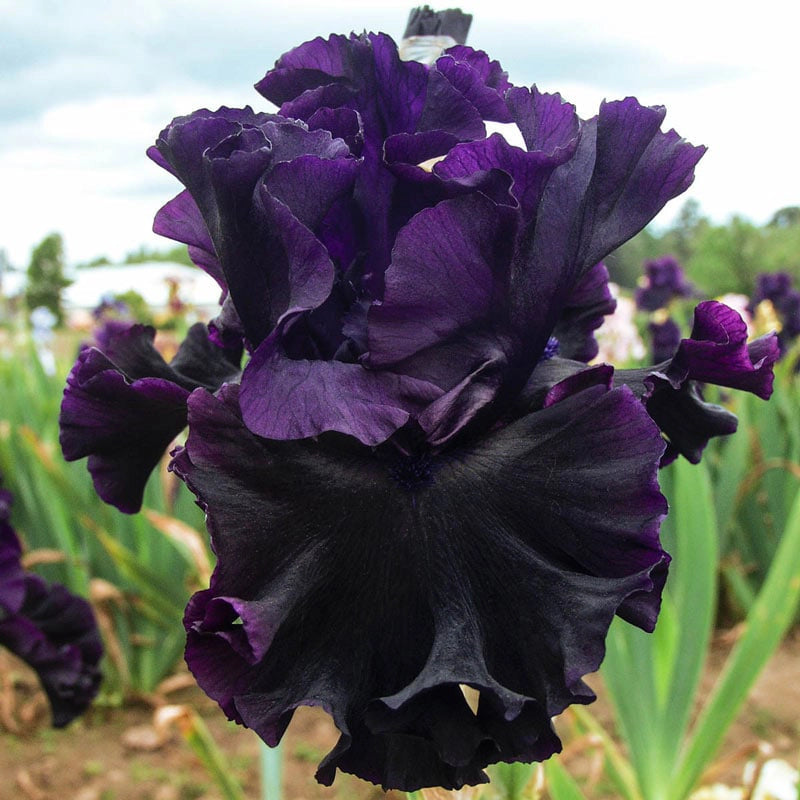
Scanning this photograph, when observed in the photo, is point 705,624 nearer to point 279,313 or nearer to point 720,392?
point 279,313

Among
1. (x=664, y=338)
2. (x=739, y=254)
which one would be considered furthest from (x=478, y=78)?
(x=739, y=254)

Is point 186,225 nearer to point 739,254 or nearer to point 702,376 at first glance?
point 702,376

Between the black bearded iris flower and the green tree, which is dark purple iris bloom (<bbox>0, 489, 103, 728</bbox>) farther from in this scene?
the green tree

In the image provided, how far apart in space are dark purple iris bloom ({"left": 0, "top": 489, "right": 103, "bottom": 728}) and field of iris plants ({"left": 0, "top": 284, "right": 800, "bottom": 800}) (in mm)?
227

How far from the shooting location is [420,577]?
468mm

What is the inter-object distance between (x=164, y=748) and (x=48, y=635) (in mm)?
1107

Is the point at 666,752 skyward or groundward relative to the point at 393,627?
groundward

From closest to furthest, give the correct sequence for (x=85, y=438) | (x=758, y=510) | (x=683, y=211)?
(x=85, y=438) < (x=758, y=510) < (x=683, y=211)

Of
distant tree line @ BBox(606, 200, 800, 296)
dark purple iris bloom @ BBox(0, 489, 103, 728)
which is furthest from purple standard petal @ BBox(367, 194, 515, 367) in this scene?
distant tree line @ BBox(606, 200, 800, 296)

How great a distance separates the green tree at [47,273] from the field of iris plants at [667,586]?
18.6m

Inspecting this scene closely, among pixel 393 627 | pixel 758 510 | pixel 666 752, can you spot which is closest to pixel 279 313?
pixel 393 627

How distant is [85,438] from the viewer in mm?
605

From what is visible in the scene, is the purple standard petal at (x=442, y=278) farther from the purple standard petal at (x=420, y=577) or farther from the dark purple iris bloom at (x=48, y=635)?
the dark purple iris bloom at (x=48, y=635)

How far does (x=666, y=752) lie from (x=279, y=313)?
1.33m
